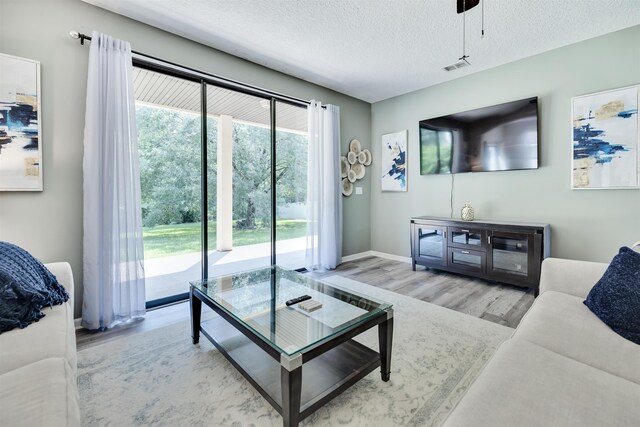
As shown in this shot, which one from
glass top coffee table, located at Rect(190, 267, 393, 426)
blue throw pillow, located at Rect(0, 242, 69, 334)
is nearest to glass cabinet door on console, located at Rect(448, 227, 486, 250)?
glass top coffee table, located at Rect(190, 267, 393, 426)

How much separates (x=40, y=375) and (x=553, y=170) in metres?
4.28

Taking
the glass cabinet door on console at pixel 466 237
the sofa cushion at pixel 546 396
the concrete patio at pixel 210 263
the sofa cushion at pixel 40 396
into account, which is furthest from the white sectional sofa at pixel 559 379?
the concrete patio at pixel 210 263

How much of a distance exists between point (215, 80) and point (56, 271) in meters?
2.30

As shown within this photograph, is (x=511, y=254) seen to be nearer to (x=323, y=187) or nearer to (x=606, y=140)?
(x=606, y=140)

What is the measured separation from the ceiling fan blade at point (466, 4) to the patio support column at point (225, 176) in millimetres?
2543

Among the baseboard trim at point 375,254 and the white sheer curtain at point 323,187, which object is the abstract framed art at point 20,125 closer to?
the white sheer curtain at point 323,187

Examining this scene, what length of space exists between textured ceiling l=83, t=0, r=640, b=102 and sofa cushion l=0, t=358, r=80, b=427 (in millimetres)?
2632

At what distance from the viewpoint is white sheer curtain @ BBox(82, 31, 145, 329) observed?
7.16 ft

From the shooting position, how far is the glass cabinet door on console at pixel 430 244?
358 cm

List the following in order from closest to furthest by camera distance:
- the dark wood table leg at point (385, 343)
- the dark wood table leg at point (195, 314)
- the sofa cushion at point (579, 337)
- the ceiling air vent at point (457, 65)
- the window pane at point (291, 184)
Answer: the sofa cushion at point (579, 337), the dark wood table leg at point (385, 343), the dark wood table leg at point (195, 314), the ceiling air vent at point (457, 65), the window pane at point (291, 184)

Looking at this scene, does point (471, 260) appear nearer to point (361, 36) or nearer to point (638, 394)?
point (638, 394)

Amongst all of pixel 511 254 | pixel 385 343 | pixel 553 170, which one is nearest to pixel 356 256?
pixel 511 254

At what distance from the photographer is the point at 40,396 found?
859 millimetres

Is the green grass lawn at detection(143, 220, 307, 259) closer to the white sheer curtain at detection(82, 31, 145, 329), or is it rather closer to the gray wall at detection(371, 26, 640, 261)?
the white sheer curtain at detection(82, 31, 145, 329)
